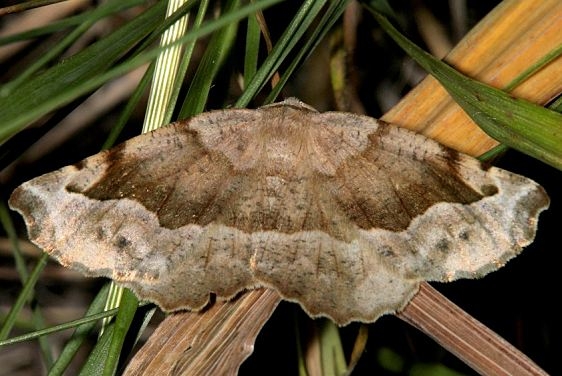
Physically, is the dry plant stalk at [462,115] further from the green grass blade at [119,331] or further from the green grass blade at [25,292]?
the green grass blade at [25,292]

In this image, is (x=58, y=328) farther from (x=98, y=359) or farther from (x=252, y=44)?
(x=252, y=44)

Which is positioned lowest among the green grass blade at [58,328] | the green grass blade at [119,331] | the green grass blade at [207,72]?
the green grass blade at [58,328]

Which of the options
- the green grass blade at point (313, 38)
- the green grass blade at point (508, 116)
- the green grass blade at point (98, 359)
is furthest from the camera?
the green grass blade at point (313, 38)

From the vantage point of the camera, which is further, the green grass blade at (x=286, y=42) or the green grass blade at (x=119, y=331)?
the green grass blade at (x=286, y=42)

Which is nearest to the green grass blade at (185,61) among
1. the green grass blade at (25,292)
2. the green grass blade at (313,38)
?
the green grass blade at (313,38)

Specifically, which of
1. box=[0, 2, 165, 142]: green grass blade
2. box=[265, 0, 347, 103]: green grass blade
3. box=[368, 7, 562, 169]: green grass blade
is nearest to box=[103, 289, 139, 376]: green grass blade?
box=[0, 2, 165, 142]: green grass blade

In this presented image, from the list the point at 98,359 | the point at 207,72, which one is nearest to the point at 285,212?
the point at 207,72

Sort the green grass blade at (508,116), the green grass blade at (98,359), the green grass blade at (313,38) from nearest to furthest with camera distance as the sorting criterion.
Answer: the green grass blade at (508,116) < the green grass blade at (98,359) < the green grass blade at (313,38)
